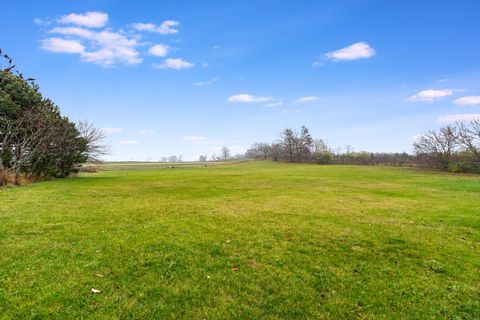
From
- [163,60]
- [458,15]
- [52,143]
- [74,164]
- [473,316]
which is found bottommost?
[473,316]

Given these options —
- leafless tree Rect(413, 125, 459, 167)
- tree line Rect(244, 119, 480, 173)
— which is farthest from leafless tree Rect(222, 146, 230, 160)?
leafless tree Rect(413, 125, 459, 167)

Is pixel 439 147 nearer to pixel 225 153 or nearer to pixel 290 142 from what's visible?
pixel 290 142

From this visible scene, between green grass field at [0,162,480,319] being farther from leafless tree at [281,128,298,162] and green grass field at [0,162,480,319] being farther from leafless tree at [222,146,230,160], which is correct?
leafless tree at [222,146,230,160]

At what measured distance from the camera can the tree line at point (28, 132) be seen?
19.8 m

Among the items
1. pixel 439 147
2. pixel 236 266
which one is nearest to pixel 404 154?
pixel 439 147

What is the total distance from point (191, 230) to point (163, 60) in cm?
2226

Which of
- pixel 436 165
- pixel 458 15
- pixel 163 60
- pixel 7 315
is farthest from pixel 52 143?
pixel 436 165

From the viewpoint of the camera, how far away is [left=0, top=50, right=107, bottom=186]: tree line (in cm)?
1983

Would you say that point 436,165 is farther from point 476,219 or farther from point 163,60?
point 163,60

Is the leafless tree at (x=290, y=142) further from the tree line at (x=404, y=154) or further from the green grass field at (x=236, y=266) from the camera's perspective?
the green grass field at (x=236, y=266)

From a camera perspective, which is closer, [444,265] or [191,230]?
[444,265]

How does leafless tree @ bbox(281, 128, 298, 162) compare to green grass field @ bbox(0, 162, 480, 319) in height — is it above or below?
above

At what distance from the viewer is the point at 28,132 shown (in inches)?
851

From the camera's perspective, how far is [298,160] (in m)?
74.8
